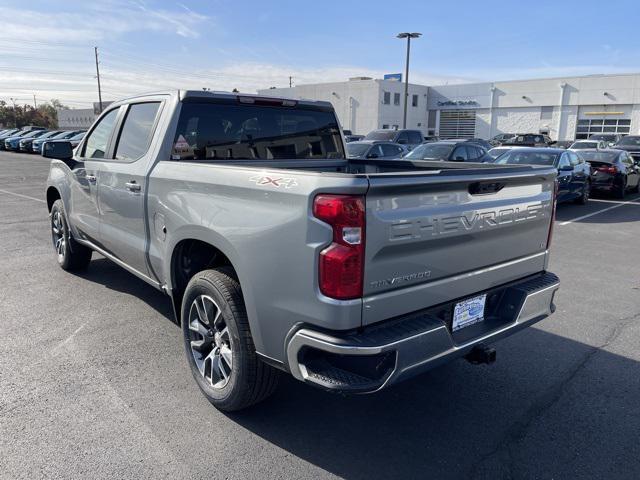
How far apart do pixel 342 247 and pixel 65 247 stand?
4969mm

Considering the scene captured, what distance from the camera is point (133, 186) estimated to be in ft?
13.5

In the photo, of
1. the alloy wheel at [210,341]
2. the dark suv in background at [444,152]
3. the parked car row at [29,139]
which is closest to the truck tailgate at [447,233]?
the alloy wheel at [210,341]

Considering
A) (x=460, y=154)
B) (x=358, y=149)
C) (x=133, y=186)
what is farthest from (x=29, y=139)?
(x=133, y=186)

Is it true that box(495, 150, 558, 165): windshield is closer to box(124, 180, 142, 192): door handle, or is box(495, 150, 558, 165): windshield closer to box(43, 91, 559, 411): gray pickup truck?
box(43, 91, 559, 411): gray pickup truck

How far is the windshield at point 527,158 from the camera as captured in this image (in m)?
12.2

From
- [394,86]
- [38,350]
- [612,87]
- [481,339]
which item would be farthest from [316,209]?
[394,86]

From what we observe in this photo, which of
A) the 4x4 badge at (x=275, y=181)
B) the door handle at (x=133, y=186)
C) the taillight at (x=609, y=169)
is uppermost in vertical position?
the 4x4 badge at (x=275, y=181)

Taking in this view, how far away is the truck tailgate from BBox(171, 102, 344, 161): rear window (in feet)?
6.56

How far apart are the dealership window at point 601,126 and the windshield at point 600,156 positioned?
38.1 meters

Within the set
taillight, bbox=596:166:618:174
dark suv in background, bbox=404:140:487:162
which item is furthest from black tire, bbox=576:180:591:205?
dark suv in background, bbox=404:140:487:162

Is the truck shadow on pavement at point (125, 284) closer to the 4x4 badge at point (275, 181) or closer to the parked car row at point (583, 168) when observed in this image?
the 4x4 badge at point (275, 181)

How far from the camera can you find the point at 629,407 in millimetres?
3461

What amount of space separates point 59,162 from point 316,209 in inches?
186

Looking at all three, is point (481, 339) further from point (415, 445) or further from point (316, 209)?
point (316, 209)
